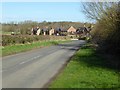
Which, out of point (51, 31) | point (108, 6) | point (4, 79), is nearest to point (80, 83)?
point (4, 79)

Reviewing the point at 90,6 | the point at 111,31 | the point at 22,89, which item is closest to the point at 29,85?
the point at 22,89

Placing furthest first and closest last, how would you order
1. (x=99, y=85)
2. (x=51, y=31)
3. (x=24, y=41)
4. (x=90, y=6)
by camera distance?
(x=51, y=31), (x=24, y=41), (x=90, y=6), (x=99, y=85)

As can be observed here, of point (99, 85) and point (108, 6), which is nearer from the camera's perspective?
point (99, 85)

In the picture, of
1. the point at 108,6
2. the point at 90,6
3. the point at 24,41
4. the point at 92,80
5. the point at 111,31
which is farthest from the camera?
the point at 24,41

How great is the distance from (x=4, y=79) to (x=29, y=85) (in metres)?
2.29

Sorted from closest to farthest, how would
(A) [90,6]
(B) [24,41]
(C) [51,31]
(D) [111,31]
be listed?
(D) [111,31], (A) [90,6], (B) [24,41], (C) [51,31]

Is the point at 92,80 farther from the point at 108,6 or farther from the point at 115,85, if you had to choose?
the point at 108,6

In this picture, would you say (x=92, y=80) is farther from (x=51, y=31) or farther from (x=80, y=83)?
(x=51, y=31)

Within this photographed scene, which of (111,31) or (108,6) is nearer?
(111,31)

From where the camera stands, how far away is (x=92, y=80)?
1508 centimetres

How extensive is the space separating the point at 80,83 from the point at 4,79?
4105mm

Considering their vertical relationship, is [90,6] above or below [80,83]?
above

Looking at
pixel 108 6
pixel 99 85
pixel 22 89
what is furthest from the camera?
pixel 108 6

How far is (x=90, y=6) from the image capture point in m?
49.9
